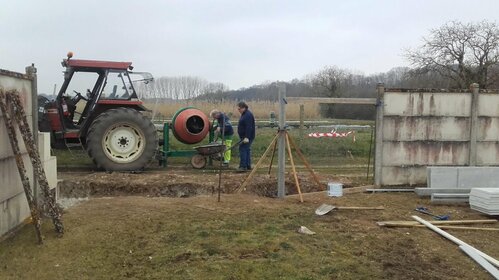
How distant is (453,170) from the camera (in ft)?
29.2

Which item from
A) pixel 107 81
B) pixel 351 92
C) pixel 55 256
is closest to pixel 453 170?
pixel 55 256

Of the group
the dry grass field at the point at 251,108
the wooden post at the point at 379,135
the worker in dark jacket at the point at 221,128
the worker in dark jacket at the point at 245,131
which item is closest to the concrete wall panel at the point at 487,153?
the wooden post at the point at 379,135

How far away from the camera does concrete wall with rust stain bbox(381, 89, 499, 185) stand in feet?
30.8

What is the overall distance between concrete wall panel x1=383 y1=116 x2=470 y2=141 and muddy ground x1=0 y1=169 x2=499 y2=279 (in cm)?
131

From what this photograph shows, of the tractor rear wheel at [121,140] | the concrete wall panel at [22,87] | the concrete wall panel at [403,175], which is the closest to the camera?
the concrete wall panel at [22,87]

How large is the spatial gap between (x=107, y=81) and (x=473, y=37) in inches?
1064

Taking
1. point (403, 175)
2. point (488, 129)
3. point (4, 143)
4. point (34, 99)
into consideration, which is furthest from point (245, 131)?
point (4, 143)

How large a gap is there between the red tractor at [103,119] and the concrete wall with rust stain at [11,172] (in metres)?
4.64

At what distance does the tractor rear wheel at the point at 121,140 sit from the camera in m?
11.1

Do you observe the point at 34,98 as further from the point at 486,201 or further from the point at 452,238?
the point at 486,201

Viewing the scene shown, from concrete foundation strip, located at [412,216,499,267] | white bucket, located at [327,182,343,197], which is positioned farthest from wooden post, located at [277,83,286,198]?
concrete foundation strip, located at [412,216,499,267]

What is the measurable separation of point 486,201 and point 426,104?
250 cm

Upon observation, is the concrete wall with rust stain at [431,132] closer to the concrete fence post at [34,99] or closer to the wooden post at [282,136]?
the wooden post at [282,136]

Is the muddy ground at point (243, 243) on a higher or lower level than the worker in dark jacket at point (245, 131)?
lower
